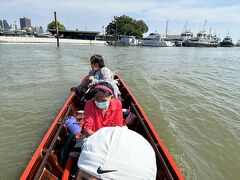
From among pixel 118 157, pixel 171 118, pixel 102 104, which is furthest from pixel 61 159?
pixel 171 118

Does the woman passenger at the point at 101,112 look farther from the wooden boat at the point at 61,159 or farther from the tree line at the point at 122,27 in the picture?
the tree line at the point at 122,27

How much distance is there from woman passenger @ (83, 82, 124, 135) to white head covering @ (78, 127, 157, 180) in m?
1.38

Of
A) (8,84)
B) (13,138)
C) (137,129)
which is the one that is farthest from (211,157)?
(8,84)

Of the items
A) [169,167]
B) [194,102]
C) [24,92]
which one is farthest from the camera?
[24,92]

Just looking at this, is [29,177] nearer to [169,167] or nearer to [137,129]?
[169,167]

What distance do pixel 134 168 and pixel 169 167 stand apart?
5.37 ft

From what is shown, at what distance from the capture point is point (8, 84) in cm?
1202

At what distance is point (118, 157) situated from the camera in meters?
1.83

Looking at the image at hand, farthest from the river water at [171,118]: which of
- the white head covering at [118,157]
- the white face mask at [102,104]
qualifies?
the white head covering at [118,157]

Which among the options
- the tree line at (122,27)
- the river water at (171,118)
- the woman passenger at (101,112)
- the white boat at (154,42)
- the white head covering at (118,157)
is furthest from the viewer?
the tree line at (122,27)

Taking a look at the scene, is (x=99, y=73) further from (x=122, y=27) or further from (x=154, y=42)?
(x=122, y=27)

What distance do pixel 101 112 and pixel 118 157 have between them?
1858 mm

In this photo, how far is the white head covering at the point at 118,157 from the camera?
1811mm

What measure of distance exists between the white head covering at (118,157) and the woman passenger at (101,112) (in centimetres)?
138
